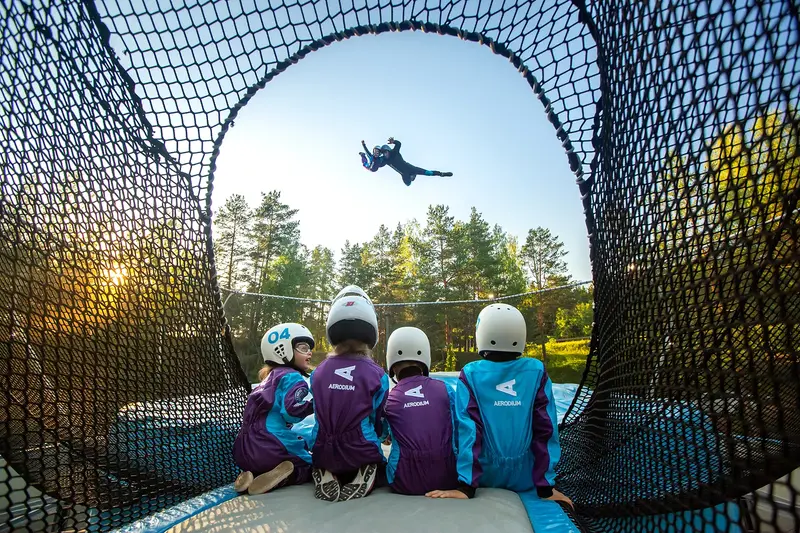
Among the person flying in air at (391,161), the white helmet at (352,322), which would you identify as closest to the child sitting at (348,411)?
the white helmet at (352,322)

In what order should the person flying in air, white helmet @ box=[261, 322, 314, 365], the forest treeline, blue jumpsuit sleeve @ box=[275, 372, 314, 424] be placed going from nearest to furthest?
blue jumpsuit sleeve @ box=[275, 372, 314, 424] < white helmet @ box=[261, 322, 314, 365] < the person flying in air < the forest treeline

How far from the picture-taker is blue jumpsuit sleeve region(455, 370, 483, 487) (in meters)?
1.81

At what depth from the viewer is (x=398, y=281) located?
91.4ft

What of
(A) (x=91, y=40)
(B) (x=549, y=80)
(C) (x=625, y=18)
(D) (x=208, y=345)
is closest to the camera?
(C) (x=625, y=18)

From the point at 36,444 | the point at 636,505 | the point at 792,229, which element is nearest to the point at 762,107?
the point at 792,229

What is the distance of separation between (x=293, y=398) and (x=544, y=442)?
4.54 feet

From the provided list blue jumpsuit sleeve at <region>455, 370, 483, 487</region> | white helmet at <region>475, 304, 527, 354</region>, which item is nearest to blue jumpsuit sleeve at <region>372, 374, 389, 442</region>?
blue jumpsuit sleeve at <region>455, 370, 483, 487</region>

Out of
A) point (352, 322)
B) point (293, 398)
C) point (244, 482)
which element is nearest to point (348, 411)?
point (352, 322)

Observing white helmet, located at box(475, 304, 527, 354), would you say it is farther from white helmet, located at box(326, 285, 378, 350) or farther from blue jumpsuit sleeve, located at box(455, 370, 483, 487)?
white helmet, located at box(326, 285, 378, 350)

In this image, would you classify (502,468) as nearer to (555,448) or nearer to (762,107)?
(555,448)

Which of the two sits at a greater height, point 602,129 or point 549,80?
point 549,80

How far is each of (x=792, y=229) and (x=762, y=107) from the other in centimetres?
38

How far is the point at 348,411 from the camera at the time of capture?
1.97 m

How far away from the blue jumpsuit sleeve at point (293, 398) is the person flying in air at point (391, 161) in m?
5.95
